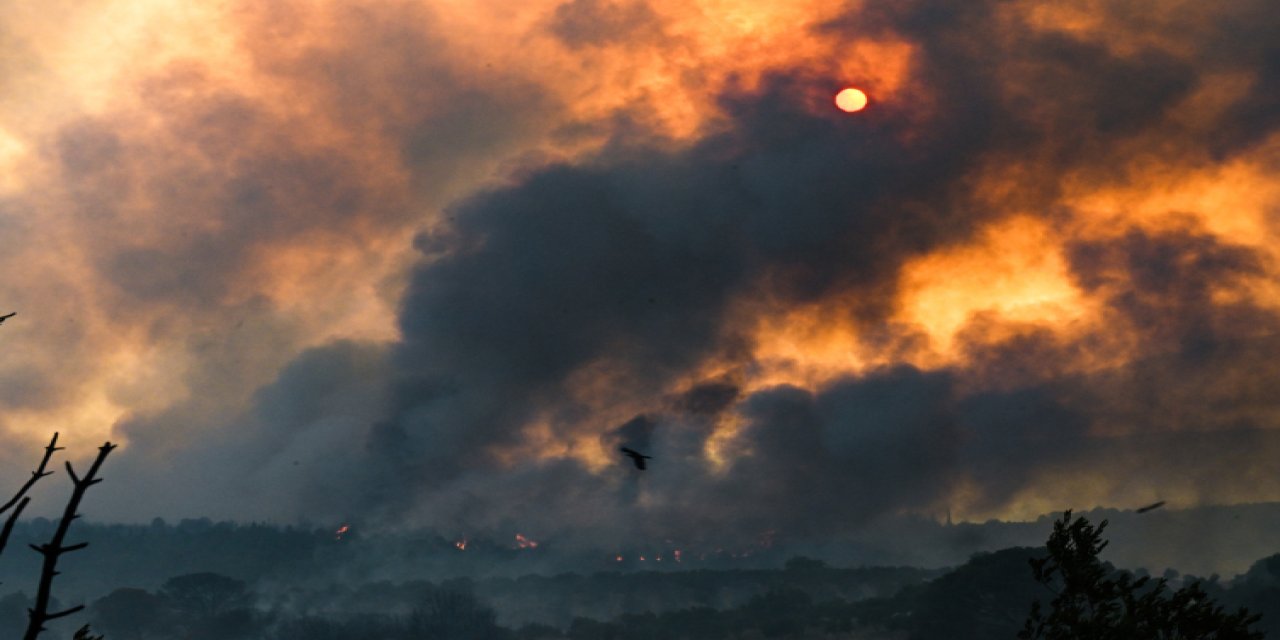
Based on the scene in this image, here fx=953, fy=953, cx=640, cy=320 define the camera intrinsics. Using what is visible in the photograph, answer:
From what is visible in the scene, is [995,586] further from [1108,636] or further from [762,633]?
[1108,636]

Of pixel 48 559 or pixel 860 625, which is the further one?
pixel 860 625

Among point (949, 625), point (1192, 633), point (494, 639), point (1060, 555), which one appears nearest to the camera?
point (1192, 633)

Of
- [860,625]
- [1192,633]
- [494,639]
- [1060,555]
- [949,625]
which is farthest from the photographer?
[494,639]

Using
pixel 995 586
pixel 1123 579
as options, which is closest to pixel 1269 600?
pixel 995 586

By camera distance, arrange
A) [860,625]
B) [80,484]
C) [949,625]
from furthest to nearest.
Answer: [860,625] → [949,625] → [80,484]

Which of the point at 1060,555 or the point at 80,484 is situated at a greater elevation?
the point at 1060,555

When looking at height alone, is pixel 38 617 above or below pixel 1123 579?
below

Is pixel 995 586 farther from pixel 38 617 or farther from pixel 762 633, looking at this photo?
pixel 38 617

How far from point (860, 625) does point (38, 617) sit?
19172 centimetres

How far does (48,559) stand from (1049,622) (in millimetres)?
33746

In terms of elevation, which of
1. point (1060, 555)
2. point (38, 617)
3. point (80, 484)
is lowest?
point (38, 617)

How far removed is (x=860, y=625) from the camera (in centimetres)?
18462

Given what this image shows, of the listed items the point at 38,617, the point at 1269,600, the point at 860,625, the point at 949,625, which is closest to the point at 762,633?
the point at 860,625

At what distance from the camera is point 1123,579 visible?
34000 millimetres
